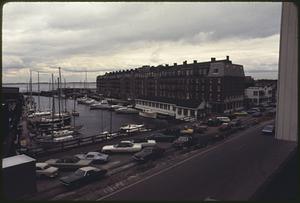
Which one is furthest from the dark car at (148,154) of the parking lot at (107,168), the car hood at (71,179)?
the car hood at (71,179)

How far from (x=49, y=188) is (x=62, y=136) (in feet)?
79.1

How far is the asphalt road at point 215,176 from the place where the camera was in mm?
10703

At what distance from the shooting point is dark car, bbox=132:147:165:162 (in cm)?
1517

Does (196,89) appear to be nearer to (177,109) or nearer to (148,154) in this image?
(177,109)

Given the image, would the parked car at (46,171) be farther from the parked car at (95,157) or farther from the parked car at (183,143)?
the parked car at (183,143)

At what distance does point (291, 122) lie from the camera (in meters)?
7.33

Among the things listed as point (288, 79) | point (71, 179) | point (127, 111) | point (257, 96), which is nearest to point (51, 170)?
point (71, 179)

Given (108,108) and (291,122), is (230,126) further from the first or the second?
(108,108)

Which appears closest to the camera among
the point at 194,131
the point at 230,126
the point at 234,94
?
the point at 194,131

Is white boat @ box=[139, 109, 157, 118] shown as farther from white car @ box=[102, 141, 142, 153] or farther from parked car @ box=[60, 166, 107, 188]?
parked car @ box=[60, 166, 107, 188]

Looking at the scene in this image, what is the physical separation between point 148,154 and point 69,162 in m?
4.48

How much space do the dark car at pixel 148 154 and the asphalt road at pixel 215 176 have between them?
180 centimetres

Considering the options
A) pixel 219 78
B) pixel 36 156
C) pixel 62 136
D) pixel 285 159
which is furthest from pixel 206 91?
pixel 36 156

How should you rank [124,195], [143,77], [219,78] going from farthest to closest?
[143,77] → [219,78] → [124,195]
